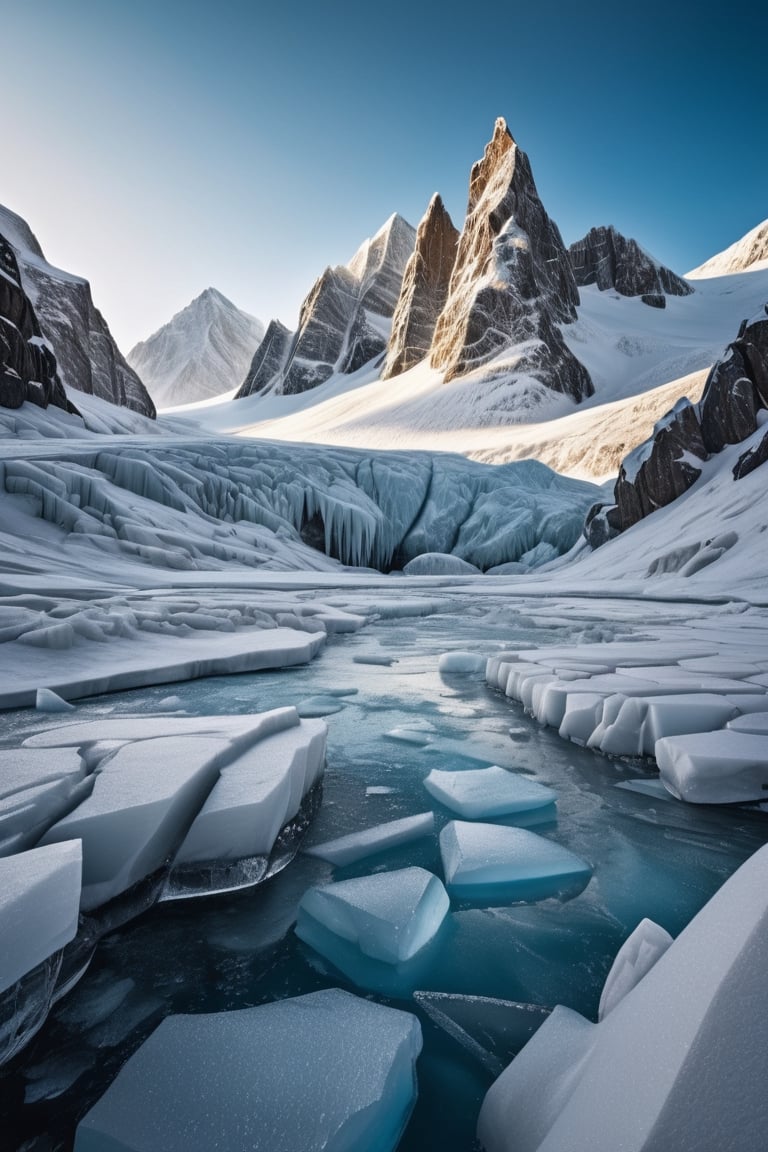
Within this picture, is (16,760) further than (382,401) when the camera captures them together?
No

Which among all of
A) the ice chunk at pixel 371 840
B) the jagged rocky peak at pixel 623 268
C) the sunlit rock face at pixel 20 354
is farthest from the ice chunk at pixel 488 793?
the jagged rocky peak at pixel 623 268

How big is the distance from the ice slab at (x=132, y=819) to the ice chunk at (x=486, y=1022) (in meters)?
0.61

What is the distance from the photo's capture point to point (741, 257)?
6562 cm

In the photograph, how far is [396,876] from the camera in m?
1.21

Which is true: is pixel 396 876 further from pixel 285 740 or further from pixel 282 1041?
pixel 285 740

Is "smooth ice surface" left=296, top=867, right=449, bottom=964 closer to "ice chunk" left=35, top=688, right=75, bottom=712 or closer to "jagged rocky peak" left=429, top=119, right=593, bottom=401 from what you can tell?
"ice chunk" left=35, top=688, right=75, bottom=712

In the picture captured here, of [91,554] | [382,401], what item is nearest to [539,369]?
[382,401]

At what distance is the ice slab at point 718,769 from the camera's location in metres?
1.65

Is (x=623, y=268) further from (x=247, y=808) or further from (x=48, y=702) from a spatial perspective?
(x=247, y=808)

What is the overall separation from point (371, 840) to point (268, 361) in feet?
249

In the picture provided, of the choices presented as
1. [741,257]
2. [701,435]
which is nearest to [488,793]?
[701,435]

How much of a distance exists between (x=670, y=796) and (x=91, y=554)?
320 inches

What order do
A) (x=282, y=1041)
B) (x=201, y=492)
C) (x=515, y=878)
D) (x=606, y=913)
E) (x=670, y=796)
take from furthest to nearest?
(x=201, y=492), (x=670, y=796), (x=515, y=878), (x=606, y=913), (x=282, y=1041)

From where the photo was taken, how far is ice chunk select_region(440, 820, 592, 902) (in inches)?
50.8
